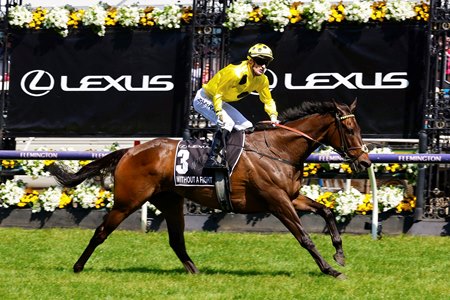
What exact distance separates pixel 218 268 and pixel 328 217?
1.26m

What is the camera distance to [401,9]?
38.2 feet

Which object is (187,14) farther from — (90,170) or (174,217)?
(174,217)

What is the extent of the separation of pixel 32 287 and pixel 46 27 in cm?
617

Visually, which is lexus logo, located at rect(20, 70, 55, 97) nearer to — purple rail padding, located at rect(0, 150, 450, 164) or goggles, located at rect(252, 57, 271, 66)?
purple rail padding, located at rect(0, 150, 450, 164)

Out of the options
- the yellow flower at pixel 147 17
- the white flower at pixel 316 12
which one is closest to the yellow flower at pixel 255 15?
the white flower at pixel 316 12

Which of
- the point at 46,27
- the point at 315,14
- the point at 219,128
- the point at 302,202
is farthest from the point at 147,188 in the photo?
the point at 46,27

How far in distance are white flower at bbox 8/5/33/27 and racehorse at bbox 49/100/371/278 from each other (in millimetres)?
4859

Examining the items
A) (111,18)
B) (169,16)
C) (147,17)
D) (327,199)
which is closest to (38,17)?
(111,18)

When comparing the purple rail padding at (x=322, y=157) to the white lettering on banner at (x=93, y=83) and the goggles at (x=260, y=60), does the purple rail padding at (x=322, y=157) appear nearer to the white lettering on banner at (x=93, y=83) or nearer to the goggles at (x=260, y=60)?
the white lettering on banner at (x=93, y=83)

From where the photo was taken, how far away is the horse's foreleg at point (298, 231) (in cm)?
800

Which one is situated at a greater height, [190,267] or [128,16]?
[128,16]

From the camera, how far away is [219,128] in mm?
8656

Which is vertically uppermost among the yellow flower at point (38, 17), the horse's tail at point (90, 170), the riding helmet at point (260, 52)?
the yellow flower at point (38, 17)

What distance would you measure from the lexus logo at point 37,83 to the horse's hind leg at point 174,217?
4703 millimetres
